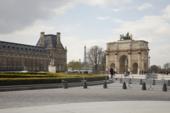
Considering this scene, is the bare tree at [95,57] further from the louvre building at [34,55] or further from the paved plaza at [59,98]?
the paved plaza at [59,98]

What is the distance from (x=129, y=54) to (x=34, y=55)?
2263 inches

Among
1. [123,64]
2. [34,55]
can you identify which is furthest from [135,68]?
[34,55]

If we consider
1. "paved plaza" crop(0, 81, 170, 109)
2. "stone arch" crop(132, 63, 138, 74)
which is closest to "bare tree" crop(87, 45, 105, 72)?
"stone arch" crop(132, 63, 138, 74)

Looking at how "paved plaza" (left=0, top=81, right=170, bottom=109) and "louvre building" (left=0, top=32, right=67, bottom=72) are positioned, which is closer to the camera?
"paved plaza" (left=0, top=81, right=170, bottom=109)

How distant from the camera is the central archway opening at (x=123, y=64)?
97775 mm

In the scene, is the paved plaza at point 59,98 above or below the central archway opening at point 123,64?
below

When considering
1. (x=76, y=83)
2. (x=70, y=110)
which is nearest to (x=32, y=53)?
(x=76, y=83)

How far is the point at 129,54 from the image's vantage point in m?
95.2

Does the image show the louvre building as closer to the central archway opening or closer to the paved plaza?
the central archway opening

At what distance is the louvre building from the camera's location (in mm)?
125312

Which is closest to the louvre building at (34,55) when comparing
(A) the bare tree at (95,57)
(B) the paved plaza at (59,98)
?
(A) the bare tree at (95,57)

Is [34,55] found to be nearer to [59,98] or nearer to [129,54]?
[129,54]

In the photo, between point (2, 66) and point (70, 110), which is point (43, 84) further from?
point (2, 66)

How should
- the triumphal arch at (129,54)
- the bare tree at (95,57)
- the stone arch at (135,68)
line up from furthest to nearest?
1. the bare tree at (95,57)
2. the stone arch at (135,68)
3. the triumphal arch at (129,54)
